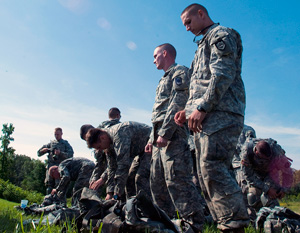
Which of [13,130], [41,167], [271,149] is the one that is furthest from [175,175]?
[41,167]

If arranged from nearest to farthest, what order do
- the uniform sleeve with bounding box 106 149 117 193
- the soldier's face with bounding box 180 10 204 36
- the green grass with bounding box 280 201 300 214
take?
the soldier's face with bounding box 180 10 204 36 < the uniform sleeve with bounding box 106 149 117 193 < the green grass with bounding box 280 201 300 214

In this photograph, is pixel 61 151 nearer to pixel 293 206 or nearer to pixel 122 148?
pixel 122 148

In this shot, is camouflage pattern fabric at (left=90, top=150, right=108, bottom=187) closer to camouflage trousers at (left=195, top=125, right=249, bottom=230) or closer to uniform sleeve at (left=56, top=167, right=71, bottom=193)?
uniform sleeve at (left=56, top=167, right=71, bottom=193)

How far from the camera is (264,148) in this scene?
14.4 ft

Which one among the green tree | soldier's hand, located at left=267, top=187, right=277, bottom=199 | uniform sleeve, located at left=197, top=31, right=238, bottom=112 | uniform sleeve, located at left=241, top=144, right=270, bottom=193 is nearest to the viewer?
uniform sleeve, located at left=197, top=31, right=238, bottom=112

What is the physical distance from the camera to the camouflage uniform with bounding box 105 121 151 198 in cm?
414

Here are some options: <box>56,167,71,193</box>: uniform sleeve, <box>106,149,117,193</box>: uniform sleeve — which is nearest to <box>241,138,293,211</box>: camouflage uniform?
<box>106,149,117,193</box>: uniform sleeve

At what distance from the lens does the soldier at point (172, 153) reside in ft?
10.3

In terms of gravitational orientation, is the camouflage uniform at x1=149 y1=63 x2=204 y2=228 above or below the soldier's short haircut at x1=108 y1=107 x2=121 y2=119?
below

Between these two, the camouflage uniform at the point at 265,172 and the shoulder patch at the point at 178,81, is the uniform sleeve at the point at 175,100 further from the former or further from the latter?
the camouflage uniform at the point at 265,172

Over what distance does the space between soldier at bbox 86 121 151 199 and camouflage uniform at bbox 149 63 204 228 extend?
681 mm

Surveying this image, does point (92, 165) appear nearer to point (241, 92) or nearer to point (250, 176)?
point (250, 176)

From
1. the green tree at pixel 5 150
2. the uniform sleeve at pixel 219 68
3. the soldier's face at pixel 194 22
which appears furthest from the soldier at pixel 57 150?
the green tree at pixel 5 150

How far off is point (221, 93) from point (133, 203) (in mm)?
1173
